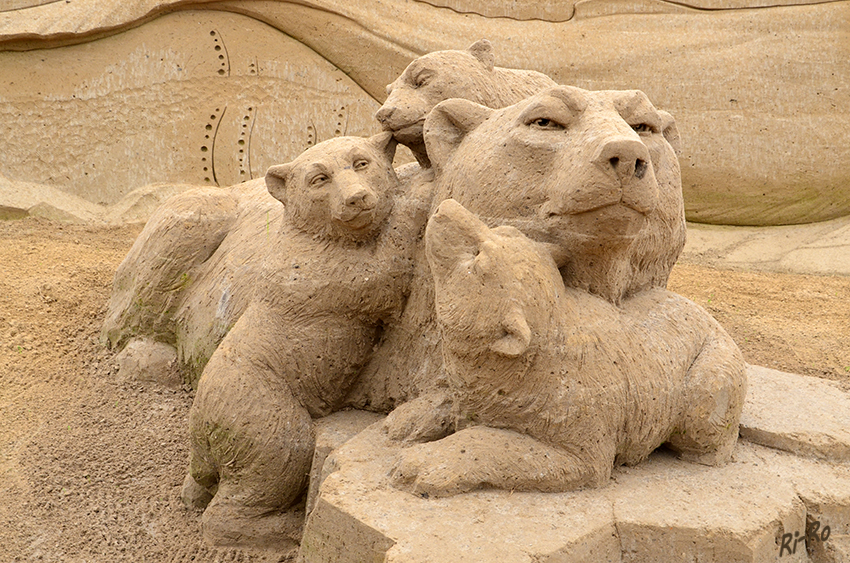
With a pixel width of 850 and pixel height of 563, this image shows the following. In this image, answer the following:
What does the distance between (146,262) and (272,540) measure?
130 centimetres

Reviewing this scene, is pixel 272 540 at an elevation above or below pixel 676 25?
below

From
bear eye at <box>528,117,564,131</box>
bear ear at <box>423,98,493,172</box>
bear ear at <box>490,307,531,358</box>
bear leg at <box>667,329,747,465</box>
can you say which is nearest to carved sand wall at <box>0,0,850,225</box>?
bear ear at <box>423,98,493,172</box>

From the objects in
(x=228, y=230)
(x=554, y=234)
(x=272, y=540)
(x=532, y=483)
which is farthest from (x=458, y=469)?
(x=228, y=230)

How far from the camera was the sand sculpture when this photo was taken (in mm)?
2150

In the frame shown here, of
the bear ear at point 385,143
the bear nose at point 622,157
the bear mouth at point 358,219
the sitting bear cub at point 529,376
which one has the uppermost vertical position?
the bear nose at point 622,157

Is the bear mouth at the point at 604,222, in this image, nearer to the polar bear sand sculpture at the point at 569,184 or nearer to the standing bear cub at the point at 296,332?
the polar bear sand sculpture at the point at 569,184

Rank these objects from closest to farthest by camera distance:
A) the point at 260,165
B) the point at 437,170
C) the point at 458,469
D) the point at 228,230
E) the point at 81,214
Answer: the point at 458,469 → the point at 437,170 → the point at 228,230 → the point at 81,214 → the point at 260,165

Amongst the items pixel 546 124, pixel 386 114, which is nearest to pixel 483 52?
pixel 386 114

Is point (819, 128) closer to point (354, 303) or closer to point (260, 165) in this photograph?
point (260, 165)

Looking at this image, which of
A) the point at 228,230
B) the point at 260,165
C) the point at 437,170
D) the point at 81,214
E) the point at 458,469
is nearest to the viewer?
the point at 458,469

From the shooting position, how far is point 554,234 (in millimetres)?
2223

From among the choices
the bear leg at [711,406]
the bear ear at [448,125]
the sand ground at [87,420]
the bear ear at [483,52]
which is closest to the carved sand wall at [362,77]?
the sand ground at [87,420]

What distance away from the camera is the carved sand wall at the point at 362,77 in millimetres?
6434

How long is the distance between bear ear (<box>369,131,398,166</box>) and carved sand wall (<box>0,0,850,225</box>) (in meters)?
4.27
